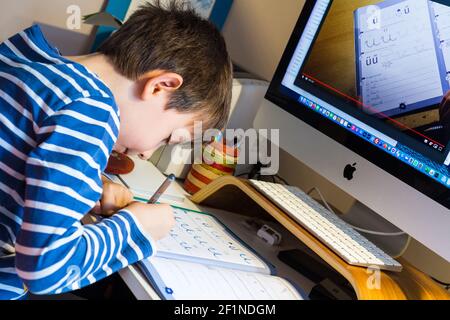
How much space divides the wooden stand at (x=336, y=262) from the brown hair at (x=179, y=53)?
21cm

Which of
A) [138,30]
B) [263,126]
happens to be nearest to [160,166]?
[263,126]

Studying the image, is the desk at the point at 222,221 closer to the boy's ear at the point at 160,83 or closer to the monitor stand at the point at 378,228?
the monitor stand at the point at 378,228

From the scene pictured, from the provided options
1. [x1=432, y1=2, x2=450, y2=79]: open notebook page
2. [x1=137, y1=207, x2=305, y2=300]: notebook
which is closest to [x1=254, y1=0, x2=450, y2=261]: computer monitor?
[x1=432, y1=2, x2=450, y2=79]: open notebook page

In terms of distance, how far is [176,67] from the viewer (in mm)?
784

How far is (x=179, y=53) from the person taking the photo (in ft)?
2.59

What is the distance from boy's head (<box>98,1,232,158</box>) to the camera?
2.56 ft

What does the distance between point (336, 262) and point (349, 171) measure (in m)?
0.21

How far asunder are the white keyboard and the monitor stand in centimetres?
7

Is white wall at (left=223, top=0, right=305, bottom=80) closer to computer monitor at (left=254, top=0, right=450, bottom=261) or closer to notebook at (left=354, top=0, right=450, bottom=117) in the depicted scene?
computer monitor at (left=254, top=0, right=450, bottom=261)

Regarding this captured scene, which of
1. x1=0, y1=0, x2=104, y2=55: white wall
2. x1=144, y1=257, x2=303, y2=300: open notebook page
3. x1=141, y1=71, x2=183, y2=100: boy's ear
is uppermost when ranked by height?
x1=141, y1=71, x2=183, y2=100: boy's ear

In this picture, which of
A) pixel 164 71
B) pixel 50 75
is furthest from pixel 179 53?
pixel 50 75

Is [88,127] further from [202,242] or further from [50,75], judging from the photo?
[202,242]

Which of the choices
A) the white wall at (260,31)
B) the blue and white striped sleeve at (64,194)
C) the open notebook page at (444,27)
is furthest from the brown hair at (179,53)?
the white wall at (260,31)
